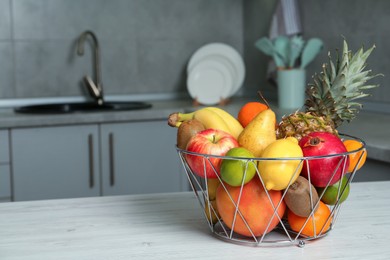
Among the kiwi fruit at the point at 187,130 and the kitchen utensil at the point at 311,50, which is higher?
the kitchen utensil at the point at 311,50

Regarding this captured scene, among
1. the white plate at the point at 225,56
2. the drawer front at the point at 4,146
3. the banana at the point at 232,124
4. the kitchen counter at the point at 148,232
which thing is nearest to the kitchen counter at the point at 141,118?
the drawer front at the point at 4,146

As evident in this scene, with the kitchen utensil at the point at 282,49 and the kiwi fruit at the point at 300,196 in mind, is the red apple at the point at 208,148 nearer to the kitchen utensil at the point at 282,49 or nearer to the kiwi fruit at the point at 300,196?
the kiwi fruit at the point at 300,196

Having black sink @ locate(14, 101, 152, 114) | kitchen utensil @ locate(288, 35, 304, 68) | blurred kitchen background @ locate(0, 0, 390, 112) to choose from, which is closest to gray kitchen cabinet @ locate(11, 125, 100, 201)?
black sink @ locate(14, 101, 152, 114)

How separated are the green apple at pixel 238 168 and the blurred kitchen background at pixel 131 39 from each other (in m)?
2.29

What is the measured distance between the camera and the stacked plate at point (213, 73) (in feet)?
11.0

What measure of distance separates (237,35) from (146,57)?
56 centimetres

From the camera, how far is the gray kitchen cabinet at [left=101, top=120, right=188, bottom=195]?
290 cm

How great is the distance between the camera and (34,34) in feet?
11.1

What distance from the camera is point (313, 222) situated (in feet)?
3.03

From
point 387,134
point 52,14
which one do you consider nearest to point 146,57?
point 52,14

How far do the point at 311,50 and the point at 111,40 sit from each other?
1.13 metres

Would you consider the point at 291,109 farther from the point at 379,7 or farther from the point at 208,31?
the point at 208,31

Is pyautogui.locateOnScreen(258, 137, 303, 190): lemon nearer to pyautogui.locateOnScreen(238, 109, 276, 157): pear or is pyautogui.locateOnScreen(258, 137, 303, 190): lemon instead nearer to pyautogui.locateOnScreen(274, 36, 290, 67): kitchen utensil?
pyautogui.locateOnScreen(238, 109, 276, 157): pear

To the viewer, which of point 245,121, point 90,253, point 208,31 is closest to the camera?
point 90,253
